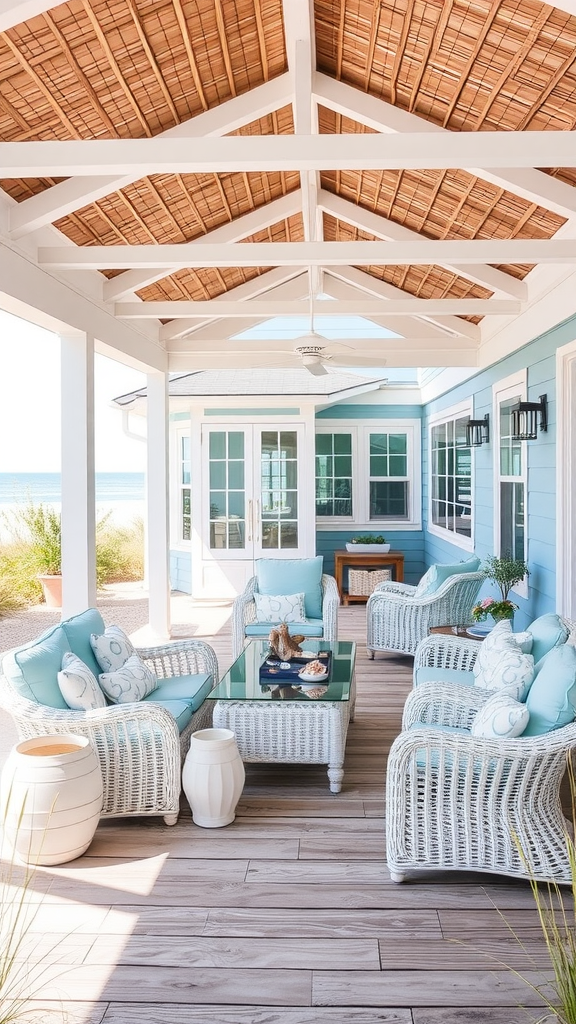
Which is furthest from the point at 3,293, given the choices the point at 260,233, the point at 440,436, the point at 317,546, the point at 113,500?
the point at 113,500

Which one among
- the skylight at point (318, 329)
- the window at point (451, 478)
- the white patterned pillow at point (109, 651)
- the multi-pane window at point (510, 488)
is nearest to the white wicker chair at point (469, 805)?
the white patterned pillow at point (109, 651)

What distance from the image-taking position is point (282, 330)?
12109 millimetres

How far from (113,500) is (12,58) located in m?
33.3

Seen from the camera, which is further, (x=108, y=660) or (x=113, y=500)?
(x=113, y=500)

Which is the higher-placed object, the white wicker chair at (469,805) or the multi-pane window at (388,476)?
the multi-pane window at (388,476)

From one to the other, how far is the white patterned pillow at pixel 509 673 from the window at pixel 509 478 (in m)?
2.41

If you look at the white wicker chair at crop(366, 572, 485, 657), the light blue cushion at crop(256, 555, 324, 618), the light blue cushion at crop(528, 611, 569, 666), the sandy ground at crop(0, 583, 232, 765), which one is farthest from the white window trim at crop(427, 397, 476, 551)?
the light blue cushion at crop(528, 611, 569, 666)

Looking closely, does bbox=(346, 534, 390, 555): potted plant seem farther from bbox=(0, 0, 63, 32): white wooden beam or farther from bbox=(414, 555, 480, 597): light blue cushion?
bbox=(0, 0, 63, 32): white wooden beam

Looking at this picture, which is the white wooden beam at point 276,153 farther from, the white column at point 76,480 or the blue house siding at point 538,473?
the white column at point 76,480

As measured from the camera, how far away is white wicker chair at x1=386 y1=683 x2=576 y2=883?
289cm

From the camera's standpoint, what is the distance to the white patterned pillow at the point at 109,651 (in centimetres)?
397

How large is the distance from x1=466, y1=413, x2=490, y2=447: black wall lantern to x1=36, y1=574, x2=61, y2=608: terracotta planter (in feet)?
17.4

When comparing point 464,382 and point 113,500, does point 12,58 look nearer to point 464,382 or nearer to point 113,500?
point 464,382

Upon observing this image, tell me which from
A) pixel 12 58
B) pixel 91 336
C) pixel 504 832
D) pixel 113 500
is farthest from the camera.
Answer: pixel 113 500
